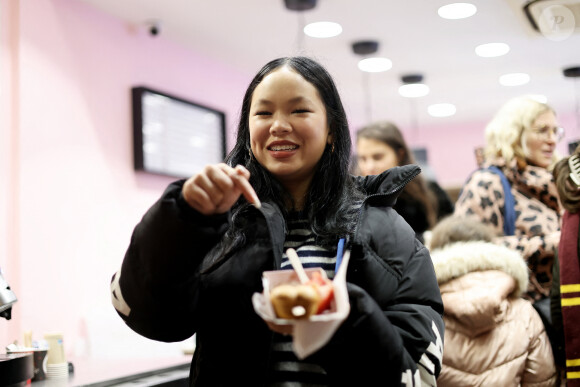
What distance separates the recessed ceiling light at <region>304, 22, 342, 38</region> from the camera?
4809 mm

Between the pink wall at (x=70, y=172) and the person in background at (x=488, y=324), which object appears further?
Result: the pink wall at (x=70, y=172)

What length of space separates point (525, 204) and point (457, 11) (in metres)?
2.47

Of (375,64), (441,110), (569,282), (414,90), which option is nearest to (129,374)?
(569,282)

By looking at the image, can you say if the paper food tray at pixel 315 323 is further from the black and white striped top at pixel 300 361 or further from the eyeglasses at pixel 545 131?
the eyeglasses at pixel 545 131

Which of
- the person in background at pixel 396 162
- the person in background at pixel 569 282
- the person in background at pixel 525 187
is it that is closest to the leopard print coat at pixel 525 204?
the person in background at pixel 525 187

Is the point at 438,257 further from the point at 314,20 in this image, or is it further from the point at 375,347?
the point at 314,20

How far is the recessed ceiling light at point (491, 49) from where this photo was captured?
555 cm

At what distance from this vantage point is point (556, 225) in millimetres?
2537

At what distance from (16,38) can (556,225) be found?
2.90 metres

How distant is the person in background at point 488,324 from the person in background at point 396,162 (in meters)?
1.13

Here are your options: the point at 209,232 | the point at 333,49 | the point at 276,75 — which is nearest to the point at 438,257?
the point at 276,75

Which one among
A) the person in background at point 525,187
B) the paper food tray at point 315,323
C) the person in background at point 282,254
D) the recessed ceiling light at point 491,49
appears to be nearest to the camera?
the paper food tray at point 315,323

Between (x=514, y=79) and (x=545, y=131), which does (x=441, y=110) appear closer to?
(x=514, y=79)

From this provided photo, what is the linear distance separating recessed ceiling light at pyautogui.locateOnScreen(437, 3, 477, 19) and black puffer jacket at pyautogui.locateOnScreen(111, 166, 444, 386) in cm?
371
